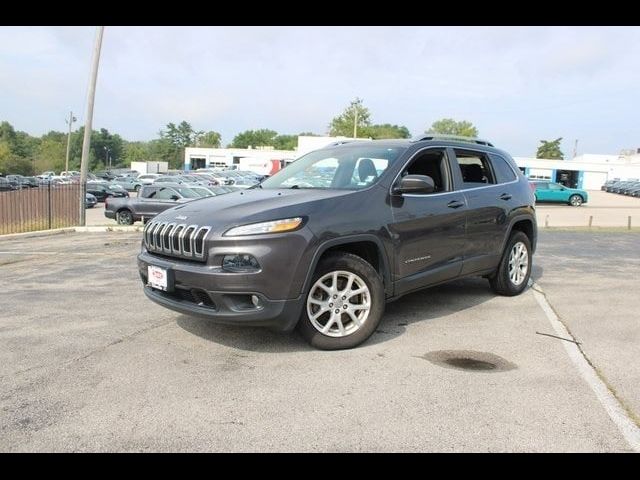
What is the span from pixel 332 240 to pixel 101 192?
3693 centimetres

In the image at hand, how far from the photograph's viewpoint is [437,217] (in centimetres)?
524

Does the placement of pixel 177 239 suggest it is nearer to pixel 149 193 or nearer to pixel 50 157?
pixel 149 193

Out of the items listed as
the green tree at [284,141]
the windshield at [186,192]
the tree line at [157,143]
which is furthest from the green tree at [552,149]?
the windshield at [186,192]

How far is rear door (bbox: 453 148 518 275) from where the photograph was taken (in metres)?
5.73

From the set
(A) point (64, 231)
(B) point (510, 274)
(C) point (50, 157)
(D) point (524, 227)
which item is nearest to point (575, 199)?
(A) point (64, 231)

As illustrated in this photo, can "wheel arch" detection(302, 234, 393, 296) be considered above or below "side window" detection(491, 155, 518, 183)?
below

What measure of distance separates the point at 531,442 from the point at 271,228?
7.29 ft

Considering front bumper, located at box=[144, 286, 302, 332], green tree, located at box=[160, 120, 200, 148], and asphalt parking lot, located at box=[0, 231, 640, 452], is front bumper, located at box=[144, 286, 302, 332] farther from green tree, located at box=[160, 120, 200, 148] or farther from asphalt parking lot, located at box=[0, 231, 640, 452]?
green tree, located at box=[160, 120, 200, 148]

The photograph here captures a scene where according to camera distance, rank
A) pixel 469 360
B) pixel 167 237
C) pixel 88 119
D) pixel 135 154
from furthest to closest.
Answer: pixel 135 154 < pixel 88 119 < pixel 167 237 < pixel 469 360

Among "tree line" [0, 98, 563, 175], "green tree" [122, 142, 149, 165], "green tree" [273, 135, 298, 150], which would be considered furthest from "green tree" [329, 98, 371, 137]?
"green tree" [122, 142, 149, 165]

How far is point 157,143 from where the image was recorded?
160250mm

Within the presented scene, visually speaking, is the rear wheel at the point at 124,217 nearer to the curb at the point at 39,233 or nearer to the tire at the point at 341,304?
the curb at the point at 39,233

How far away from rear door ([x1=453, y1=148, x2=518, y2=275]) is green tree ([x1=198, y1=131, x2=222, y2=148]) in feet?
503
